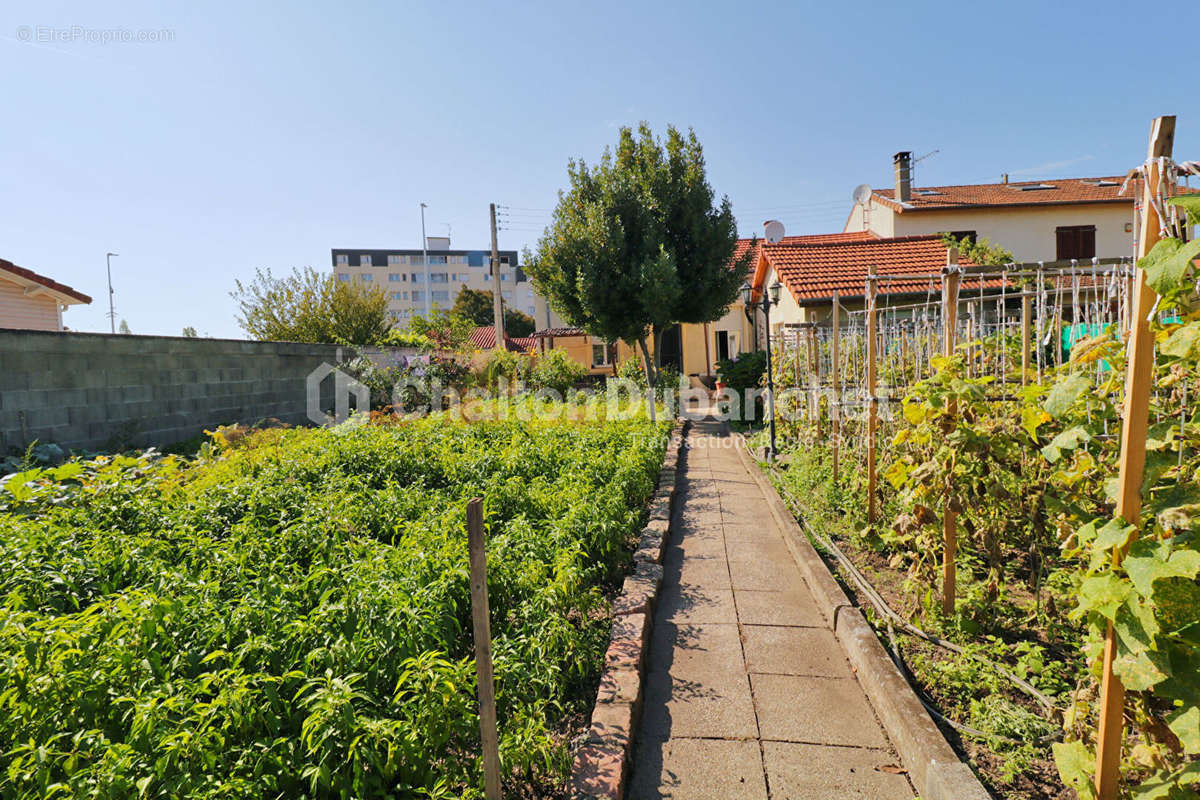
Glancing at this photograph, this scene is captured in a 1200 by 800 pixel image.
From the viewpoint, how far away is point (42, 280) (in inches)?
454

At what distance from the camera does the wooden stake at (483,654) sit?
5.82ft

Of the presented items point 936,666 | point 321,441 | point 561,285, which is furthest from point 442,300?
point 936,666

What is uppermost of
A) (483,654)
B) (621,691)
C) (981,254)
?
(981,254)

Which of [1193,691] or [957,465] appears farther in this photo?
[957,465]

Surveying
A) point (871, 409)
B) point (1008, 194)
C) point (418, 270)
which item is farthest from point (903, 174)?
point (418, 270)

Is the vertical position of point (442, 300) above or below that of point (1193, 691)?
above

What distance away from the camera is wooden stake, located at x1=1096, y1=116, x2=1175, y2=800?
157cm

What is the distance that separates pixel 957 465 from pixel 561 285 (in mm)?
10266

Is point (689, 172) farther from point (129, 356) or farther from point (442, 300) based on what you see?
point (442, 300)

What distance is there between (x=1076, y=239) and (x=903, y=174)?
5.97 m

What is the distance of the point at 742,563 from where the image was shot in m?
4.79

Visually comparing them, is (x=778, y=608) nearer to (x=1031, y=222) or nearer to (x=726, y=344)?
(x=726, y=344)

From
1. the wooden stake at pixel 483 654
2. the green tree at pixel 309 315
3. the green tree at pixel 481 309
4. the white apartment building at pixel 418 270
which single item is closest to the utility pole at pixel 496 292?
the green tree at pixel 309 315

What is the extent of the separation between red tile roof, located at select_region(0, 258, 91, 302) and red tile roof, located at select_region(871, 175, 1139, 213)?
891 inches
